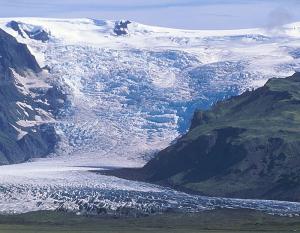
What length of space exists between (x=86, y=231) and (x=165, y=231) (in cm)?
1050

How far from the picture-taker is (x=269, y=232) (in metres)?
186

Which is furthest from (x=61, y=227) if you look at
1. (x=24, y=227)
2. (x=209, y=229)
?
(x=209, y=229)

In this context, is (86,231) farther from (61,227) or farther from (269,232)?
(269,232)

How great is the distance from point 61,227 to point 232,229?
24.0 meters

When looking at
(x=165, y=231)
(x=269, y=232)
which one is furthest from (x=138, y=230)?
(x=269, y=232)

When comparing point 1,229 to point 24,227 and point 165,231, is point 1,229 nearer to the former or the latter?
point 24,227

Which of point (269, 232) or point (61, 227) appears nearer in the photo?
point (269, 232)

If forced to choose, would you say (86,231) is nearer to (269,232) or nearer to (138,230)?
(138,230)

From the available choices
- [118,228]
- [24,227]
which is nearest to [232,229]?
[118,228]

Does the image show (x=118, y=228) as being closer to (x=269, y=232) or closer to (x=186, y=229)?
(x=186, y=229)

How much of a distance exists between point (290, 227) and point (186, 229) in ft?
46.7

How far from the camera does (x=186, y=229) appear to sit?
19588 cm

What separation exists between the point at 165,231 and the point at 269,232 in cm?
1393

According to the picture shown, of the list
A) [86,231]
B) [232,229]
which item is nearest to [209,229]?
[232,229]
